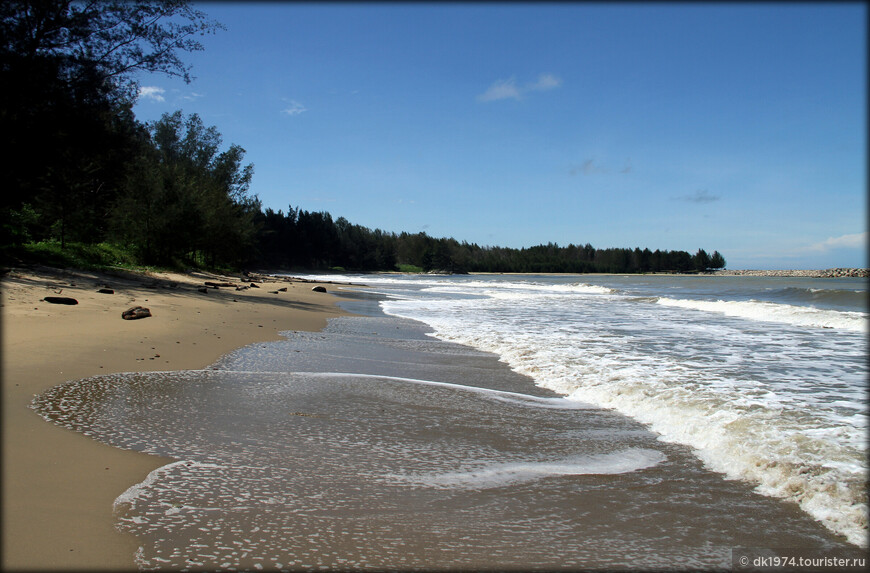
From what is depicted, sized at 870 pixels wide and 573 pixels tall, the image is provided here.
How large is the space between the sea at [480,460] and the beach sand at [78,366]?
17 centimetres

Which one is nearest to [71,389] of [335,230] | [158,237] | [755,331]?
[755,331]

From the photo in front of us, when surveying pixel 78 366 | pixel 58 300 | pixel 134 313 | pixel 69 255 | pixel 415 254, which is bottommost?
pixel 78 366

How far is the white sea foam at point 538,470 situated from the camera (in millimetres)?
3504

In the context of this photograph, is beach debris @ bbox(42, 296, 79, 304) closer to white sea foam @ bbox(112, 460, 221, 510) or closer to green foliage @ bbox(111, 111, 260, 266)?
white sea foam @ bbox(112, 460, 221, 510)

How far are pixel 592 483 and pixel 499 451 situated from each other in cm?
82

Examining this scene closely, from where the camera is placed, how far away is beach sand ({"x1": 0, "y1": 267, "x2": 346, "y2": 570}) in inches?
96.4

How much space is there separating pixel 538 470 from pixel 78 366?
17.0ft

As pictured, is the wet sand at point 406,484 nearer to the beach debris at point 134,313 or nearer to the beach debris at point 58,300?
the beach debris at point 134,313

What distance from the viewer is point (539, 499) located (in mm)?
3293

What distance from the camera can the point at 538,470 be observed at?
3.80 metres

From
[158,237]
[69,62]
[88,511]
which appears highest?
[69,62]

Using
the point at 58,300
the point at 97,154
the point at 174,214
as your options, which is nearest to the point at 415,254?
the point at 174,214

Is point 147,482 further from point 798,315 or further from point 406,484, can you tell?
point 798,315

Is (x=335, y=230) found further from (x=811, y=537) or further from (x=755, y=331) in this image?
(x=811, y=537)
